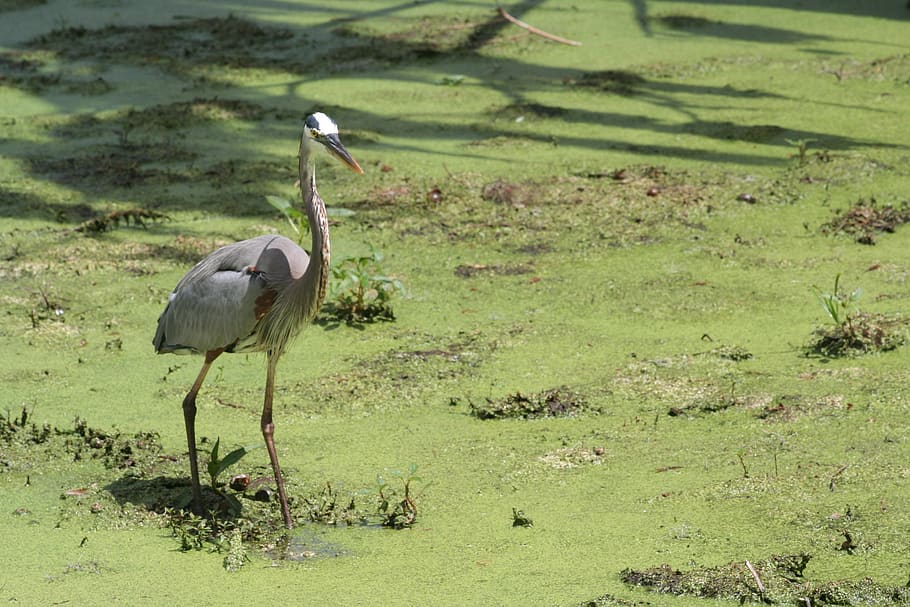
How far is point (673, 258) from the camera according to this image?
247 inches

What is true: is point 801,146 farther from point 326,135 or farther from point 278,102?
point 326,135

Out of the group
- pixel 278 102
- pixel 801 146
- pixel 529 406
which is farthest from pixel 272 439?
pixel 278 102

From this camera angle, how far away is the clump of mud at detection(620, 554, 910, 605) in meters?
3.34

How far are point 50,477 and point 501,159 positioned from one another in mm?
3898

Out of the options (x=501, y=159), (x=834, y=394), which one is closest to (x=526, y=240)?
(x=501, y=159)

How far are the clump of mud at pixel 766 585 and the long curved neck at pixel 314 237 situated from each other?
1.32 metres

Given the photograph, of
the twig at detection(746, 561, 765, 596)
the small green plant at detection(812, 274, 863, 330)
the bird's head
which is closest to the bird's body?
the bird's head

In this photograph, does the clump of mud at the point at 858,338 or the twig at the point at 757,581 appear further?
the clump of mud at the point at 858,338

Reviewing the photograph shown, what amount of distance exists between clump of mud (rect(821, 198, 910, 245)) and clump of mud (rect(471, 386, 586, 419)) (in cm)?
221

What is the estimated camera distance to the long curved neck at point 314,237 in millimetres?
4082

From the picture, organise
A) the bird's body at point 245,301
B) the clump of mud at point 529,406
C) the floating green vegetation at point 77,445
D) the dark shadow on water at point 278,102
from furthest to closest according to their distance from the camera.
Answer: the dark shadow on water at point 278,102 → the clump of mud at point 529,406 → the floating green vegetation at point 77,445 → the bird's body at point 245,301

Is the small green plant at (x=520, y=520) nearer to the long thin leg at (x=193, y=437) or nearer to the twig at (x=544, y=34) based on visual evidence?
the long thin leg at (x=193, y=437)

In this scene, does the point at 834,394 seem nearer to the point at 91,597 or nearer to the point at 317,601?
the point at 317,601

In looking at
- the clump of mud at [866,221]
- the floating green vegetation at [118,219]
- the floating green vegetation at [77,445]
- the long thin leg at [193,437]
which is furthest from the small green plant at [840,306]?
the floating green vegetation at [118,219]
